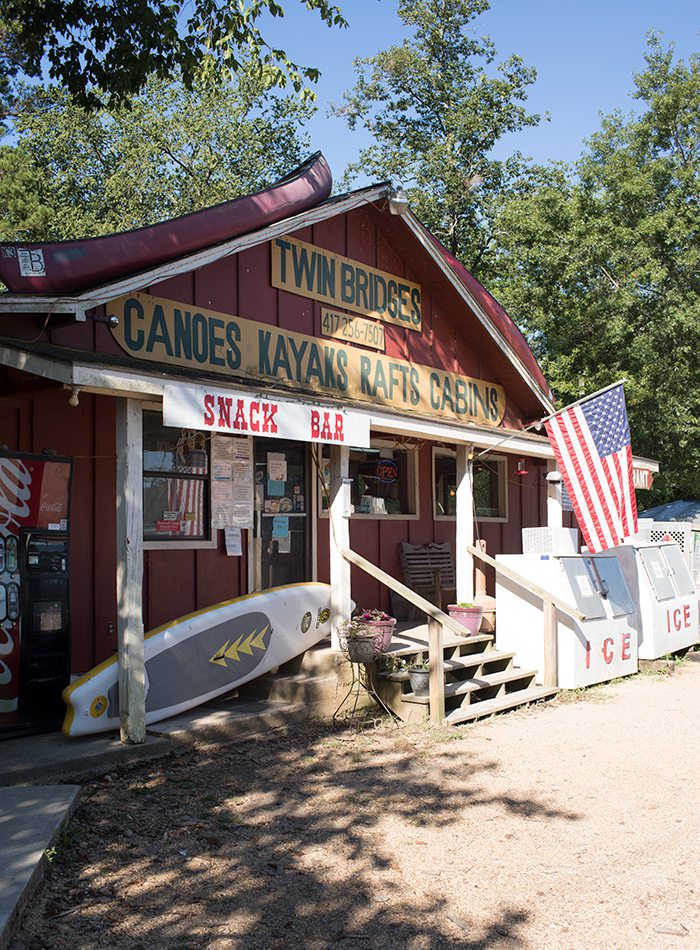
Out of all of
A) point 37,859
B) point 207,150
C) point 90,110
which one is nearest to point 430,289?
point 90,110

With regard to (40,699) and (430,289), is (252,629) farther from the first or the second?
(430,289)

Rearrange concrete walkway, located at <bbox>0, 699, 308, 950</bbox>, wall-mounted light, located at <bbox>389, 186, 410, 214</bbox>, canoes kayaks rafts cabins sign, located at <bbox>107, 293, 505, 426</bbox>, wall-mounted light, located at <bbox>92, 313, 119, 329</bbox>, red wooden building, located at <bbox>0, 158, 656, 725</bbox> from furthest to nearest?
wall-mounted light, located at <bbox>389, 186, 410, 214</bbox> < canoes kayaks rafts cabins sign, located at <bbox>107, 293, 505, 426</bbox> < wall-mounted light, located at <bbox>92, 313, 119, 329</bbox> < red wooden building, located at <bbox>0, 158, 656, 725</bbox> < concrete walkway, located at <bbox>0, 699, 308, 950</bbox>

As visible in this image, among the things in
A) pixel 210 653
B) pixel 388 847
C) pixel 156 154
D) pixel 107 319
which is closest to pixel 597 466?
pixel 210 653

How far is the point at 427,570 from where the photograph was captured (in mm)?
12680

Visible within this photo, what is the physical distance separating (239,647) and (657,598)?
670 cm

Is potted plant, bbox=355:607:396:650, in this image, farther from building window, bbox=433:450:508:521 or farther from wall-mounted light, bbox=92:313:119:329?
building window, bbox=433:450:508:521

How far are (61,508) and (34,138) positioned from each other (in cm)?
2945

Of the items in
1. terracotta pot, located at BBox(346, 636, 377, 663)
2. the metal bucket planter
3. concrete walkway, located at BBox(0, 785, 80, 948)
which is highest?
terracotta pot, located at BBox(346, 636, 377, 663)

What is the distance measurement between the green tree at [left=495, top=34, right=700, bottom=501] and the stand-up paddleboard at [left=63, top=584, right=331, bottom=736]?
1553 cm

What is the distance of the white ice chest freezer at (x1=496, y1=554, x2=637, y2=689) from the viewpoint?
1048cm

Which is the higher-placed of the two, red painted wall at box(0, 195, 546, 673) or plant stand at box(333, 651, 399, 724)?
red painted wall at box(0, 195, 546, 673)

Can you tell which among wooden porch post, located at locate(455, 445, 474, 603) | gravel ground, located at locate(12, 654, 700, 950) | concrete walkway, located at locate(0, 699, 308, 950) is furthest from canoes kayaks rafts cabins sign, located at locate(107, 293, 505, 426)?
gravel ground, located at locate(12, 654, 700, 950)

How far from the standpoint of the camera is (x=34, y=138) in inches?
1289

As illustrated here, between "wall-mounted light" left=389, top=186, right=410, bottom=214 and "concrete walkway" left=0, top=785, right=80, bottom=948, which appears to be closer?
"concrete walkway" left=0, top=785, right=80, bottom=948
